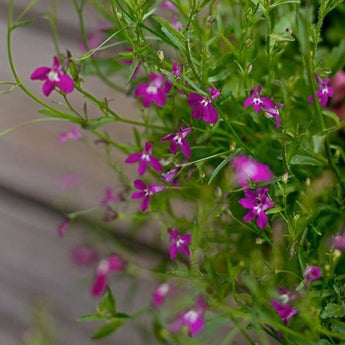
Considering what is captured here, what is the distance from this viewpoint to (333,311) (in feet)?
2.11

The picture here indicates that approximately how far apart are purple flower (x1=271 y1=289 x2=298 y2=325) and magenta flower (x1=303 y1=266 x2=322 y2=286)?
3 cm

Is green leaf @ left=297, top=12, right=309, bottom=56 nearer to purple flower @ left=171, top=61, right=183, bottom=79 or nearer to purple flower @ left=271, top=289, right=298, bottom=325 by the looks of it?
purple flower @ left=171, top=61, right=183, bottom=79

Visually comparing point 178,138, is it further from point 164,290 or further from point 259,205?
point 164,290

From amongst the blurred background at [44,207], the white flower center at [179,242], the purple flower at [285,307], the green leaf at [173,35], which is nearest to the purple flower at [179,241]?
the white flower center at [179,242]

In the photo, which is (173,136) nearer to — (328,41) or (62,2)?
(328,41)

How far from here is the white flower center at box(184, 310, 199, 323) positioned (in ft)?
2.43

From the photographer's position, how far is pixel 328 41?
3.48 feet

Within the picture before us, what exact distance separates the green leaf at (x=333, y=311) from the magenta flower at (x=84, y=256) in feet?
1.75

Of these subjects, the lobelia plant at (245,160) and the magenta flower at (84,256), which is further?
the magenta flower at (84,256)

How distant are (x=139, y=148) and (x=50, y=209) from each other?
1.49 feet

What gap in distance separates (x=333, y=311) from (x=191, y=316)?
155 mm

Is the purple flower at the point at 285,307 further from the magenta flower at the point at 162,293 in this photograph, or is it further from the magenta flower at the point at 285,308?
the magenta flower at the point at 162,293

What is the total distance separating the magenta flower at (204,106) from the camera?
64cm

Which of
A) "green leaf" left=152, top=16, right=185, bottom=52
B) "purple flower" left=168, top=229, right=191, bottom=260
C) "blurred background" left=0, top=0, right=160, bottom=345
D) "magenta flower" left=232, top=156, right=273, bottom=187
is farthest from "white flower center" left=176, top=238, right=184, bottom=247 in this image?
"blurred background" left=0, top=0, right=160, bottom=345
